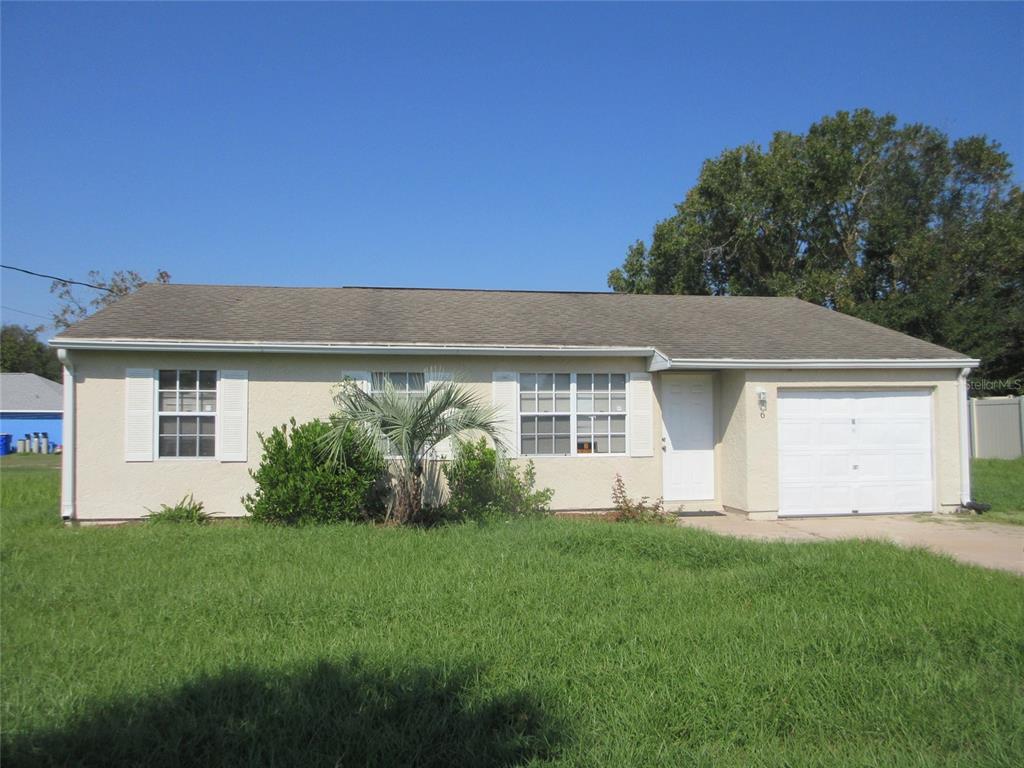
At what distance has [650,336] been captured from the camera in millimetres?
12859

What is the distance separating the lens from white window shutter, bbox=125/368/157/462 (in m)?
11.0

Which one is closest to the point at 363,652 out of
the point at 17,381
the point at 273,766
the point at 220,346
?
the point at 273,766

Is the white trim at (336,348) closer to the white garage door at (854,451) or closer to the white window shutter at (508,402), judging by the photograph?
the white window shutter at (508,402)

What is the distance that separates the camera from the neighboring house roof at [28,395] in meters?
38.8

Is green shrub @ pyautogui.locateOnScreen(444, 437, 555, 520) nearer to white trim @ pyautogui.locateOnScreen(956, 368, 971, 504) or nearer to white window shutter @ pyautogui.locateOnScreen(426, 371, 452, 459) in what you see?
white window shutter @ pyautogui.locateOnScreen(426, 371, 452, 459)

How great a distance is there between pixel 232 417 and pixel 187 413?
678 millimetres

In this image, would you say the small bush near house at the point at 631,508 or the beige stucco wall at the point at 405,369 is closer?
the beige stucco wall at the point at 405,369

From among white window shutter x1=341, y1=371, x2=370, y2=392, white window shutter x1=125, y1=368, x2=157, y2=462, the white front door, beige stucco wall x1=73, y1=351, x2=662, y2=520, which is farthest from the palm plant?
the white front door

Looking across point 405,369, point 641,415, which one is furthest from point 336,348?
point 641,415

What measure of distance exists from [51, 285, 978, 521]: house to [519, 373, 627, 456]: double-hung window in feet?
0.08

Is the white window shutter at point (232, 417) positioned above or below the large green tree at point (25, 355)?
below

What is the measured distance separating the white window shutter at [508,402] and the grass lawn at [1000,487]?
7.61 meters

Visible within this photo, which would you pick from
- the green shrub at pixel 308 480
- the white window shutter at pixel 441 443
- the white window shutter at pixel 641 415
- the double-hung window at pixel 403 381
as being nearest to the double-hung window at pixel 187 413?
the green shrub at pixel 308 480

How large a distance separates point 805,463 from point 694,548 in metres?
4.77
